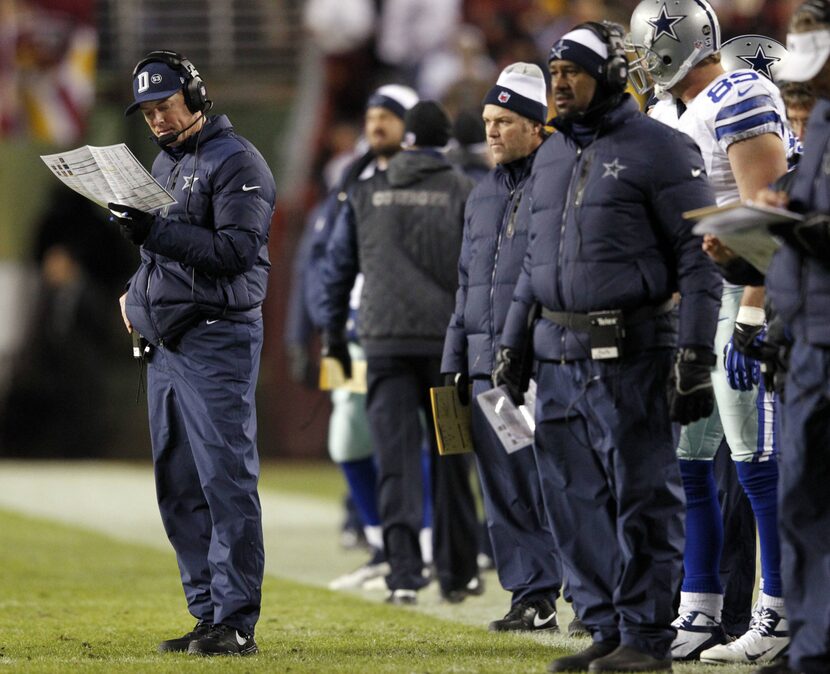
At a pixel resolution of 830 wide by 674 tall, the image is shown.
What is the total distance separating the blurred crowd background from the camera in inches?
640

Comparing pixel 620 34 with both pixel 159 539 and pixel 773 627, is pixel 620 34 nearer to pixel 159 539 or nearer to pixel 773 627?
pixel 773 627

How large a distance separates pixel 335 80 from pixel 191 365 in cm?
1227

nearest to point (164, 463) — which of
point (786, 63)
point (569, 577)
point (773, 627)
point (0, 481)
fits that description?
point (569, 577)

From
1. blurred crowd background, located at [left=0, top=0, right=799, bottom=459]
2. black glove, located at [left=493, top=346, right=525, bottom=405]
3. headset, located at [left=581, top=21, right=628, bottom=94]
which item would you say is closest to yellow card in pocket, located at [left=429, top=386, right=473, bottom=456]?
black glove, located at [left=493, top=346, right=525, bottom=405]

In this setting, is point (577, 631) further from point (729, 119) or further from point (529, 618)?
point (729, 119)

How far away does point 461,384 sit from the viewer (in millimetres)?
6762

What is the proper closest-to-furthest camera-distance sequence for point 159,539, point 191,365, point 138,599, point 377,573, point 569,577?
1. point 569,577
2. point 191,365
3. point 138,599
4. point 377,573
5. point 159,539

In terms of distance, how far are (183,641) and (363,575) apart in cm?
258

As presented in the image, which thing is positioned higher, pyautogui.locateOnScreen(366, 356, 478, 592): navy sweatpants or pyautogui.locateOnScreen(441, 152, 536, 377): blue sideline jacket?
pyautogui.locateOnScreen(441, 152, 536, 377): blue sideline jacket

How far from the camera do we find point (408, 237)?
25.9 ft

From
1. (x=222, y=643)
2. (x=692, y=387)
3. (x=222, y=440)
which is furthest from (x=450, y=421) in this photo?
(x=692, y=387)

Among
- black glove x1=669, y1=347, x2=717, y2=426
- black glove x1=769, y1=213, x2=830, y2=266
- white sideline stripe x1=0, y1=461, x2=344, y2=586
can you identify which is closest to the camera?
black glove x1=769, y1=213, x2=830, y2=266

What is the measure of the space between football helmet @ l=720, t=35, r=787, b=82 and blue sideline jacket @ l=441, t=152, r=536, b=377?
2.91ft

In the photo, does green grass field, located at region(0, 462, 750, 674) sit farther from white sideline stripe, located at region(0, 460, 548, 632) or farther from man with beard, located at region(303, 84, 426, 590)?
man with beard, located at region(303, 84, 426, 590)
